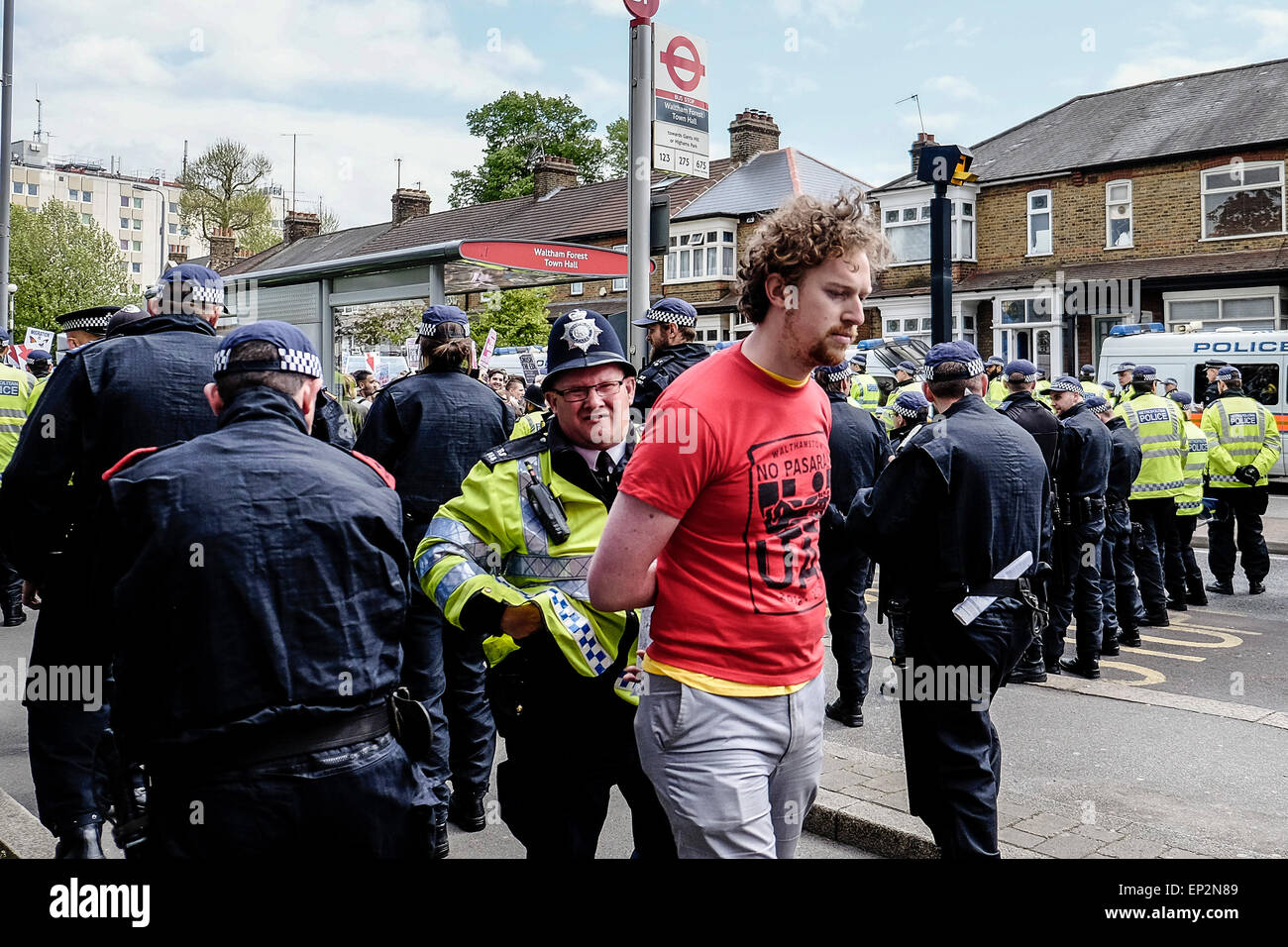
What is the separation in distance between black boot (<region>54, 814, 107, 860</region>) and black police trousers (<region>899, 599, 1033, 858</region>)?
2.98 m

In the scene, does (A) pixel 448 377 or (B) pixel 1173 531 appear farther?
(B) pixel 1173 531

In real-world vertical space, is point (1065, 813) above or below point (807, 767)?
below

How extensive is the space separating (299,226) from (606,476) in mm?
57961

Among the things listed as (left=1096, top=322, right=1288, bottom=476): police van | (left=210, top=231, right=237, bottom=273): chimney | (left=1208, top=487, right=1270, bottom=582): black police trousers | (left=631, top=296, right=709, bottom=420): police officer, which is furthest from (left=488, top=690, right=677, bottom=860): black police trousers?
(left=210, top=231, right=237, bottom=273): chimney

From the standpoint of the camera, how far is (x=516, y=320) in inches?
1272

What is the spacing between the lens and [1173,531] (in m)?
10.1

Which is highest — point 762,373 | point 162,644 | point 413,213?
point 413,213

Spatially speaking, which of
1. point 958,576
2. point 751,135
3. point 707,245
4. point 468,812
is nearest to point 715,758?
point 958,576

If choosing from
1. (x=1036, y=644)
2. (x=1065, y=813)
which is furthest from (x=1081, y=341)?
(x=1065, y=813)

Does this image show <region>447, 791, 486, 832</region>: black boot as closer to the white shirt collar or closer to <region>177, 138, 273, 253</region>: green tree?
the white shirt collar

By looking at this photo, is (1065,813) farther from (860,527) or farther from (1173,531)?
(1173,531)

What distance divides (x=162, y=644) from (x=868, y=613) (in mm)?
8450

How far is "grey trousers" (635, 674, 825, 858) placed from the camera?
2645 mm

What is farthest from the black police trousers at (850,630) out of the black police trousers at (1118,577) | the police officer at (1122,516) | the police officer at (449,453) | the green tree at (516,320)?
the green tree at (516,320)
